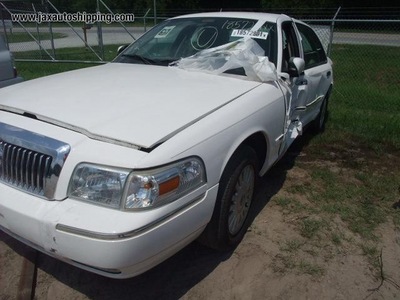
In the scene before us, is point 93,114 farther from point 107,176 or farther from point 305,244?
point 305,244

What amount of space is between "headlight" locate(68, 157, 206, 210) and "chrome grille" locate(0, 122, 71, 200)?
0.42ft

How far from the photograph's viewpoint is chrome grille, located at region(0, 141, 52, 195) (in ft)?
6.94

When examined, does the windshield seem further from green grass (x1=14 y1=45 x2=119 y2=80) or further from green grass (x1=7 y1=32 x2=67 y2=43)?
green grass (x1=7 y1=32 x2=67 y2=43)

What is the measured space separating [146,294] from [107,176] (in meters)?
0.92

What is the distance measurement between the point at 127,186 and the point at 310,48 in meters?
3.57

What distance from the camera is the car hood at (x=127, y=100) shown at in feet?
7.07

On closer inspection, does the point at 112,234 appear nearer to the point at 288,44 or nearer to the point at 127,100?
the point at 127,100

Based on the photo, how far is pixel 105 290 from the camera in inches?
97.7

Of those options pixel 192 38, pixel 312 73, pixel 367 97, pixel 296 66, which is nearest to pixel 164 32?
pixel 192 38

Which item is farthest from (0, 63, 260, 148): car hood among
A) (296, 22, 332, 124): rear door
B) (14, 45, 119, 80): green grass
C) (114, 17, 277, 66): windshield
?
(14, 45, 119, 80): green grass

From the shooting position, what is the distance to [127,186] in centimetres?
196

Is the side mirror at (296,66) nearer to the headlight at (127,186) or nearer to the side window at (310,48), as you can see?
the side window at (310,48)

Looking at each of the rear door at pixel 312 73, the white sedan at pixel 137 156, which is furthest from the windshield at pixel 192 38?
the rear door at pixel 312 73

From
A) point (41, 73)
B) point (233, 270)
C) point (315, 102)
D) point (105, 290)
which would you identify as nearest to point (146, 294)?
point (105, 290)
